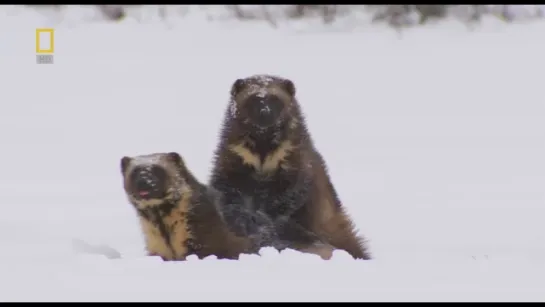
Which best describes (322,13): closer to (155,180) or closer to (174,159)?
(174,159)

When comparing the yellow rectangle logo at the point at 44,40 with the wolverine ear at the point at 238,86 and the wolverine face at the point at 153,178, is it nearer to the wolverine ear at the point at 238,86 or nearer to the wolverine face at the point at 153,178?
the wolverine ear at the point at 238,86

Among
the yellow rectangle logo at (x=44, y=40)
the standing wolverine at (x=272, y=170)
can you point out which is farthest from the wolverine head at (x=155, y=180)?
the yellow rectangle logo at (x=44, y=40)

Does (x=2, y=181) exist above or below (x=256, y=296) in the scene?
below

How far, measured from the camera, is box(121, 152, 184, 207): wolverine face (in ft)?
18.7

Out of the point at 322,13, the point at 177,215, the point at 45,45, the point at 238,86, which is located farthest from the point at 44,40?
the point at 177,215

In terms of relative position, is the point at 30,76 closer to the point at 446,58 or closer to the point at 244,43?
the point at 244,43

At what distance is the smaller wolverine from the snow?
0.36 metres

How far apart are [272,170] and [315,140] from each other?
16.8ft

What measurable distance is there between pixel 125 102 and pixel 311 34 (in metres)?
2.25

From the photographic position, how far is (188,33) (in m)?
13.3

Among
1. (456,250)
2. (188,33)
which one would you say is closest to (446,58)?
(188,33)

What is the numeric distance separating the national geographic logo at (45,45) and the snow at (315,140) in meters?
0.10

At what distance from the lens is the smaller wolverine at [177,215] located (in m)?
5.63

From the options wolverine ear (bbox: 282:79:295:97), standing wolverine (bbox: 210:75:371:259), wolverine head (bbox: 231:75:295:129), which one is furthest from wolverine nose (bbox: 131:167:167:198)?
wolverine ear (bbox: 282:79:295:97)
